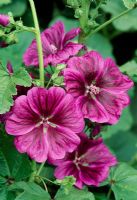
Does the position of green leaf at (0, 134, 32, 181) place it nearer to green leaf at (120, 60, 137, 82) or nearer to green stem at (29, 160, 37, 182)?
green stem at (29, 160, 37, 182)

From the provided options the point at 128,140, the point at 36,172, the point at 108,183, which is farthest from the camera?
the point at 128,140

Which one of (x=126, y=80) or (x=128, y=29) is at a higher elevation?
(x=128, y=29)

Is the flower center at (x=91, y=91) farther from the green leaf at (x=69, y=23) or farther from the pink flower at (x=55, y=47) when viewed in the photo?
the green leaf at (x=69, y=23)

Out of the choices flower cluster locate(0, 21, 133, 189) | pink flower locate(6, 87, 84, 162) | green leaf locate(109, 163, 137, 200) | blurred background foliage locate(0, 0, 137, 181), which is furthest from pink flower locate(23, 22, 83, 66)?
blurred background foliage locate(0, 0, 137, 181)

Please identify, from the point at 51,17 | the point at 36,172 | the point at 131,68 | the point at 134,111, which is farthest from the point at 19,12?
the point at 36,172

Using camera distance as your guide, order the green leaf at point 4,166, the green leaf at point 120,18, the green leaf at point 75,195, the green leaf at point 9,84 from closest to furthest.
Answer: the green leaf at point 9,84 → the green leaf at point 75,195 → the green leaf at point 4,166 → the green leaf at point 120,18

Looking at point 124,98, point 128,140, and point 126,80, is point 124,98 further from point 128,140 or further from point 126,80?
point 128,140

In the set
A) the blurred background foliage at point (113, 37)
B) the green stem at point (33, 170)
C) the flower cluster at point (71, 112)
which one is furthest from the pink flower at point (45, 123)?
the blurred background foliage at point (113, 37)

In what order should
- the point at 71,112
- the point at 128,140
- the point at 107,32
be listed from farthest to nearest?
the point at 107,32, the point at 128,140, the point at 71,112
